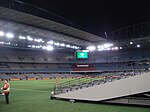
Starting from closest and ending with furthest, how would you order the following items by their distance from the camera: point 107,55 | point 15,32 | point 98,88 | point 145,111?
point 145,111 → point 98,88 → point 15,32 → point 107,55

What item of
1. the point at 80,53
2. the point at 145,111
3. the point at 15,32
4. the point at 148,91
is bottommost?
the point at 145,111

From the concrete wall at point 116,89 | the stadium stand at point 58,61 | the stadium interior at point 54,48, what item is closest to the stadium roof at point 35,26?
the stadium interior at point 54,48

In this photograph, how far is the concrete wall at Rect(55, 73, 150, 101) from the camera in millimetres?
12641

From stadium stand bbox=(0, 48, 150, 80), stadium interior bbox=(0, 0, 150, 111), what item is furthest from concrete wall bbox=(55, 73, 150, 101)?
stadium stand bbox=(0, 48, 150, 80)

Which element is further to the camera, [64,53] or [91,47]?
[64,53]

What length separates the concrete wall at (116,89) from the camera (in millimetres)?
12641

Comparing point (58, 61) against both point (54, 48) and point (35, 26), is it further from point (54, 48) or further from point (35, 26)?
point (35, 26)

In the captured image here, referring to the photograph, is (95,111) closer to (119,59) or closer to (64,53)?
(119,59)

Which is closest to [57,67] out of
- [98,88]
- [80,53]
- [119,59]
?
[80,53]

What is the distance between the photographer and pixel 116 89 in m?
13.3

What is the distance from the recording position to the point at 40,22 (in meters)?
41.7

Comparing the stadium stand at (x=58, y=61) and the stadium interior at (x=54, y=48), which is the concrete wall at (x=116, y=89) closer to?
the stadium interior at (x=54, y=48)

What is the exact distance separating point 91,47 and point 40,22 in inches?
1322

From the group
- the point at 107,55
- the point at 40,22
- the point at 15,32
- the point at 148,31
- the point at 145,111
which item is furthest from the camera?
the point at 107,55
